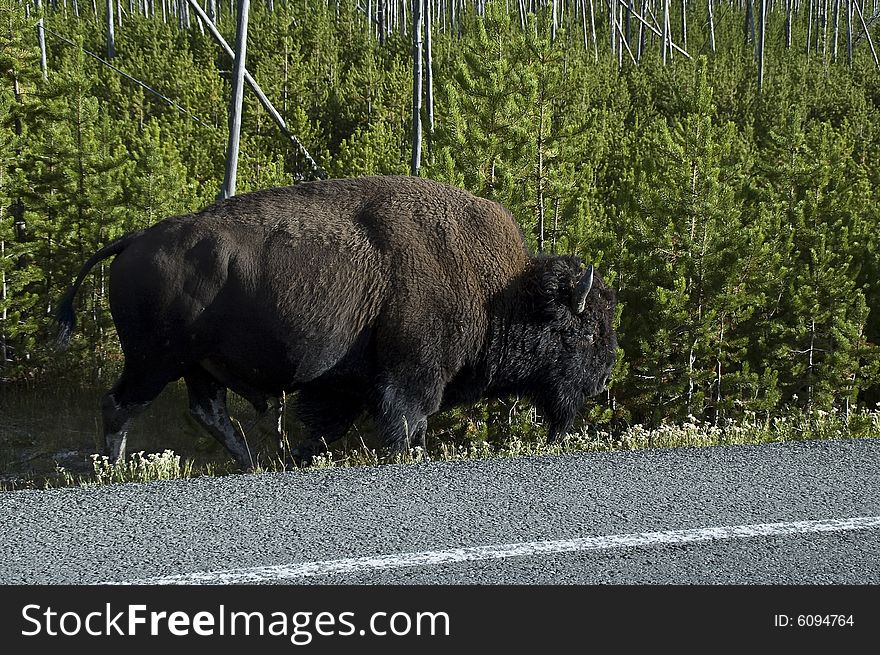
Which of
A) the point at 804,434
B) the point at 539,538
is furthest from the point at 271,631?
the point at 804,434

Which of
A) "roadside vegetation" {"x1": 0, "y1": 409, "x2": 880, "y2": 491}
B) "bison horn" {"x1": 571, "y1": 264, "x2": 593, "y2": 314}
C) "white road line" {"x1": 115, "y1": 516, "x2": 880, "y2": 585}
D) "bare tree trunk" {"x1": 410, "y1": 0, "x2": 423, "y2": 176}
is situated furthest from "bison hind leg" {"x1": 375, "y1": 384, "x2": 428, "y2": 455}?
"bare tree trunk" {"x1": 410, "y1": 0, "x2": 423, "y2": 176}

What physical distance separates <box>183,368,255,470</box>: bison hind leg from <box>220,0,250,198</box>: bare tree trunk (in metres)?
4.23

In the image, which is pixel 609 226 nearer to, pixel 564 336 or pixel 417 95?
pixel 417 95

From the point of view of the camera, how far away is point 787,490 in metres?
5.11

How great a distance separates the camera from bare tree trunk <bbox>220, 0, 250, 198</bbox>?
1098 cm

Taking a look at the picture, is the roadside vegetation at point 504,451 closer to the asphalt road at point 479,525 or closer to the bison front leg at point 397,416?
the bison front leg at point 397,416

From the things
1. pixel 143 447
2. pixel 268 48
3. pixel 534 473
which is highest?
pixel 268 48

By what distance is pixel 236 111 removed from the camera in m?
11.7

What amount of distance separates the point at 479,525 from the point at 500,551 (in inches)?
14.7

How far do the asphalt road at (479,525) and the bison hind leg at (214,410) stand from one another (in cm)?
163

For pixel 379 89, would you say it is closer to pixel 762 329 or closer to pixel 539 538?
pixel 762 329

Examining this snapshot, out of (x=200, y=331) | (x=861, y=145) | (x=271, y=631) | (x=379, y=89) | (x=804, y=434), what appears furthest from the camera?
(x=379, y=89)

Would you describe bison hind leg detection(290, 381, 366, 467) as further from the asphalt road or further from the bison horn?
the asphalt road

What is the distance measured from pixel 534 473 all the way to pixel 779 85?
2761cm
